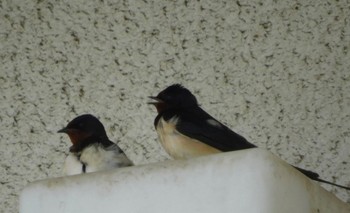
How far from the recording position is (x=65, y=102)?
2.17 metres

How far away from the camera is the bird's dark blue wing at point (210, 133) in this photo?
1.79 meters

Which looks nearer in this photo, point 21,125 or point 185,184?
point 185,184

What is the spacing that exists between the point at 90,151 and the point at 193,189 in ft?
1.49

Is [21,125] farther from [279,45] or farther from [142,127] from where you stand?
[279,45]

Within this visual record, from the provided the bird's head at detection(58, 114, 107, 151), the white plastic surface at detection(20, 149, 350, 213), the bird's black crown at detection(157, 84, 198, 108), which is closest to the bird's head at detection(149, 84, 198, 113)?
the bird's black crown at detection(157, 84, 198, 108)

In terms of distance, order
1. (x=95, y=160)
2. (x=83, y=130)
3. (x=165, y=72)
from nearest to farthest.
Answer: (x=95, y=160) → (x=83, y=130) → (x=165, y=72)

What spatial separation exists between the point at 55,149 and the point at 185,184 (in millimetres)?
782

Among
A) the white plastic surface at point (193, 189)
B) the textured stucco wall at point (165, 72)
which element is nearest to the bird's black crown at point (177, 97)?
the textured stucco wall at point (165, 72)

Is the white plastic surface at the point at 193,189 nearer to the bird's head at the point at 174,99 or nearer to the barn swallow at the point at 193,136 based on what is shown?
the barn swallow at the point at 193,136

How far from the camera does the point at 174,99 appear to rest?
191cm

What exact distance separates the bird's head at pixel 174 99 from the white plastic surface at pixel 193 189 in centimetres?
44

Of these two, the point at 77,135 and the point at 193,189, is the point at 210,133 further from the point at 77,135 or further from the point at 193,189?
the point at 193,189


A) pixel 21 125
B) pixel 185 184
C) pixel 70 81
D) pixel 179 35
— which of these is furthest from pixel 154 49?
pixel 185 184

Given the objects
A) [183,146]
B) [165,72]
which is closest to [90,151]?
[183,146]
